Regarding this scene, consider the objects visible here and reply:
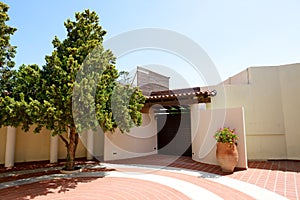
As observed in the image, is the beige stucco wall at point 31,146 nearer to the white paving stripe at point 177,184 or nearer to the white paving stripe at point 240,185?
the white paving stripe at point 177,184

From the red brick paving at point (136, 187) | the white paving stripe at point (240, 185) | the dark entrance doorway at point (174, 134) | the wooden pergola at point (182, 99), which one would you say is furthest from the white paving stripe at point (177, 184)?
the dark entrance doorway at point (174, 134)

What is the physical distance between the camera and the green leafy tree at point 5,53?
9.90 m

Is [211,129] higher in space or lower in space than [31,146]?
higher

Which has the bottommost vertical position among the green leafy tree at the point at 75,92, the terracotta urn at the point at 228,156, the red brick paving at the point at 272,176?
the red brick paving at the point at 272,176

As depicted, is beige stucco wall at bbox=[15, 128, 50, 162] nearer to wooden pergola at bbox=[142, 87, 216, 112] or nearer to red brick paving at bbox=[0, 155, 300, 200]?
red brick paving at bbox=[0, 155, 300, 200]

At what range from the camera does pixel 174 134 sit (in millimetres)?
18062

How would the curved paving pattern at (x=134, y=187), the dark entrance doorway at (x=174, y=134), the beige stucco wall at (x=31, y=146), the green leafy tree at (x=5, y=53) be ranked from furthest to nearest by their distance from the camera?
the dark entrance doorway at (x=174, y=134) → the beige stucco wall at (x=31, y=146) → the green leafy tree at (x=5, y=53) → the curved paving pattern at (x=134, y=187)

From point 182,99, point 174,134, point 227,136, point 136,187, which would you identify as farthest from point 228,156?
point 174,134

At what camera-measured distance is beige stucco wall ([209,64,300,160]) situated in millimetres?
14242

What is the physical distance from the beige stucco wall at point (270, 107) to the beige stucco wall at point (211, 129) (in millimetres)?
2343

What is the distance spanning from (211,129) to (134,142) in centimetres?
702

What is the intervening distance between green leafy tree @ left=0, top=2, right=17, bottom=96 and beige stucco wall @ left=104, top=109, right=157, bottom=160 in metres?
7.48

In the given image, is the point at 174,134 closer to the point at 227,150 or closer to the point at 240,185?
the point at 227,150

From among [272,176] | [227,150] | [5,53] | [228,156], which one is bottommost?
[272,176]
